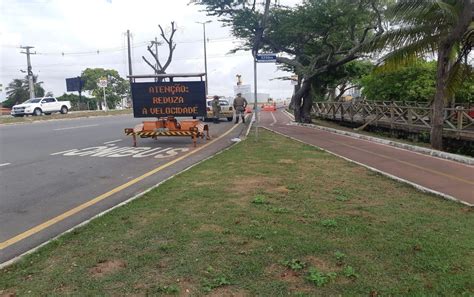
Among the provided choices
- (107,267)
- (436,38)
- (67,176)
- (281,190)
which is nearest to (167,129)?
(67,176)

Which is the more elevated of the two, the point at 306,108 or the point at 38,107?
the point at 38,107

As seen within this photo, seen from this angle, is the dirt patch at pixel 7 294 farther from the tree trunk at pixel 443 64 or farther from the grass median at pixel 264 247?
the tree trunk at pixel 443 64

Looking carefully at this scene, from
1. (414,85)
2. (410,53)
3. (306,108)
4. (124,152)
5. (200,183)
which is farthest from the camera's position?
(306,108)

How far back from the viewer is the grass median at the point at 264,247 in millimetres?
3713

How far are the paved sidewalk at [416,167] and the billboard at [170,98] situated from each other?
443cm

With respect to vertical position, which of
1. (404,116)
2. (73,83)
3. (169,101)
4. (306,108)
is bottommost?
(404,116)

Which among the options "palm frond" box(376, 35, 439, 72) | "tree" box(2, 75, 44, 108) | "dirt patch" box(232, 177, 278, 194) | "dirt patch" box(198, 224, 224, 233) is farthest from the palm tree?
"tree" box(2, 75, 44, 108)

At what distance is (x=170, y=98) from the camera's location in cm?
1508

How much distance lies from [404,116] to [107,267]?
1793 centimetres

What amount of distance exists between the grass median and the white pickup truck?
35712mm

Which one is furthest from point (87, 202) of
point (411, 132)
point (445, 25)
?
point (411, 132)

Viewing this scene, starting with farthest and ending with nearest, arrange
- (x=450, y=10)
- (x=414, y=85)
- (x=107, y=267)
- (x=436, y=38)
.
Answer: (x=414, y=85)
(x=436, y=38)
(x=450, y=10)
(x=107, y=267)

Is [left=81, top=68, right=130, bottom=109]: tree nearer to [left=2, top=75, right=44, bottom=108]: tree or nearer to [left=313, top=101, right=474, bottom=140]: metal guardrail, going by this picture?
[left=2, top=75, right=44, bottom=108]: tree

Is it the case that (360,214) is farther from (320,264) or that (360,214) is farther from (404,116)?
(404,116)
